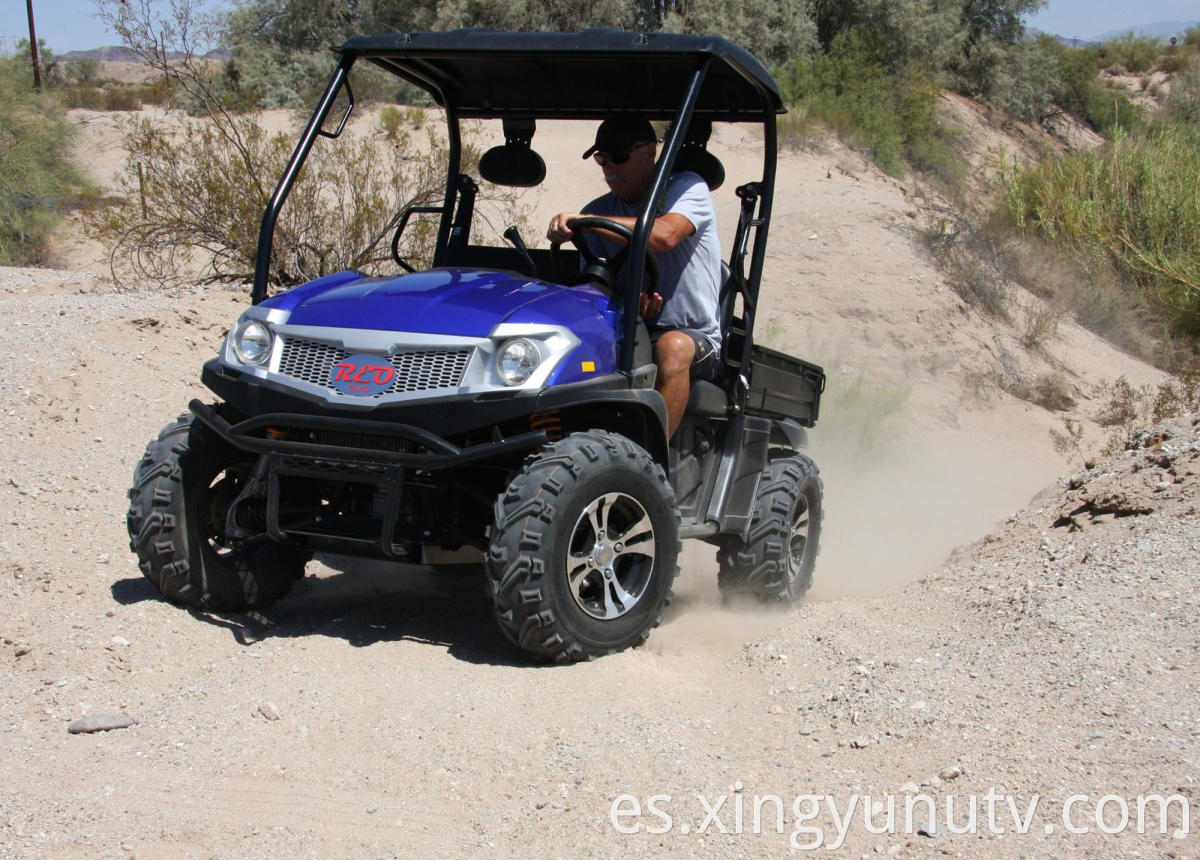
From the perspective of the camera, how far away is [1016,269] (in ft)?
52.9

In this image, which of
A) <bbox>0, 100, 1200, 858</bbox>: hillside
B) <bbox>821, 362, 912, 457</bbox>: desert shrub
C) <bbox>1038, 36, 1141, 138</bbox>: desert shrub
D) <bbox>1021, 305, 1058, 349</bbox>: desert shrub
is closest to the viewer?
<bbox>0, 100, 1200, 858</bbox>: hillside

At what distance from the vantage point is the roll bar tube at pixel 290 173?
4805 millimetres

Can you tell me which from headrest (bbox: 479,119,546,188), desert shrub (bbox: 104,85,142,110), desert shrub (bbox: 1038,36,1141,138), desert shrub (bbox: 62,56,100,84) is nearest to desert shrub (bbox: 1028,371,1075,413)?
headrest (bbox: 479,119,546,188)

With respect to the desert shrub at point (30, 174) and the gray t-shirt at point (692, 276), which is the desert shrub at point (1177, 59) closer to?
the desert shrub at point (30, 174)

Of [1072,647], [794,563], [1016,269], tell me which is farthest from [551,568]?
[1016,269]

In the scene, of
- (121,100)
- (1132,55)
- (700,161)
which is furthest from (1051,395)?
(1132,55)

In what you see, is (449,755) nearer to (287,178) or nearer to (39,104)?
(287,178)

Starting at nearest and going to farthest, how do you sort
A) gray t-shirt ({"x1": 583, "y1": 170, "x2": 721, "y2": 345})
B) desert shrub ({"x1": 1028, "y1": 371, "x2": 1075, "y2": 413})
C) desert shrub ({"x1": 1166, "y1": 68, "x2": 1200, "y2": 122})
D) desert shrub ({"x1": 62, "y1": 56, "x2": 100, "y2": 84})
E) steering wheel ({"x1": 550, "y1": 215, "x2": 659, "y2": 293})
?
steering wheel ({"x1": 550, "y1": 215, "x2": 659, "y2": 293}), gray t-shirt ({"x1": 583, "y1": 170, "x2": 721, "y2": 345}), desert shrub ({"x1": 1028, "y1": 371, "x2": 1075, "y2": 413}), desert shrub ({"x1": 1166, "y1": 68, "x2": 1200, "y2": 122}), desert shrub ({"x1": 62, "y1": 56, "x2": 100, "y2": 84})

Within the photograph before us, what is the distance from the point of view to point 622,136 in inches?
213

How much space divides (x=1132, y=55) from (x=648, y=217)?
173 feet

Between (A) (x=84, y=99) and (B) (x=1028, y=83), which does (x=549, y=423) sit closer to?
(B) (x=1028, y=83)

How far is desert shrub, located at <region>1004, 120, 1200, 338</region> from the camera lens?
14.5 m

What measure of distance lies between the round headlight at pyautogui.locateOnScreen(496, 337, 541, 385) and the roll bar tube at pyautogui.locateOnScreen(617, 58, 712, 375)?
1.44 ft

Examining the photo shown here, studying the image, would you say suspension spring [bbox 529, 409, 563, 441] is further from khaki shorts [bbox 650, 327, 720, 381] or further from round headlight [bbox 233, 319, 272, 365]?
round headlight [bbox 233, 319, 272, 365]
